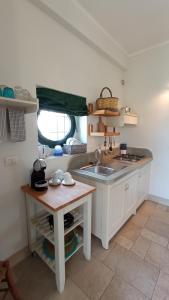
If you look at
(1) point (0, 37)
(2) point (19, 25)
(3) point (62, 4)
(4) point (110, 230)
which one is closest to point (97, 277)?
(4) point (110, 230)

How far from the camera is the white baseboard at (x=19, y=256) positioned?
55.9 inches

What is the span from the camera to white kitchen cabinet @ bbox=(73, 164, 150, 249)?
1509 mm

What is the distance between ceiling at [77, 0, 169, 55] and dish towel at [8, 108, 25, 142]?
1.41m

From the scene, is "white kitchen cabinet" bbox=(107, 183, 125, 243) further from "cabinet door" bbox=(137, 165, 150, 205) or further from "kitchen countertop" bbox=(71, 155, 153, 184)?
"cabinet door" bbox=(137, 165, 150, 205)

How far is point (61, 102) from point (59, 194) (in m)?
1.03

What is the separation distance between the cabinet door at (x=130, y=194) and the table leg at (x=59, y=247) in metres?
0.96

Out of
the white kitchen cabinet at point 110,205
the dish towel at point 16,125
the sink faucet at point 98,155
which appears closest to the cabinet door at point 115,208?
the white kitchen cabinet at point 110,205

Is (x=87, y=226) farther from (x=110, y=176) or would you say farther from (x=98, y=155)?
(x=98, y=155)

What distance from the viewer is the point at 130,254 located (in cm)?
156

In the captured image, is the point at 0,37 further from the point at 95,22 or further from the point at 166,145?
the point at 166,145

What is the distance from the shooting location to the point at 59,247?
1.12 meters

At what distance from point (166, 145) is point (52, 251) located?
7.18 ft

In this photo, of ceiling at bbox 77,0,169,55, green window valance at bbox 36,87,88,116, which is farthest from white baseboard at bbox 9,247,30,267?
ceiling at bbox 77,0,169,55

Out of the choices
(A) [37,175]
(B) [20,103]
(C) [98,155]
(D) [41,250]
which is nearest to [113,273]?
(D) [41,250]
